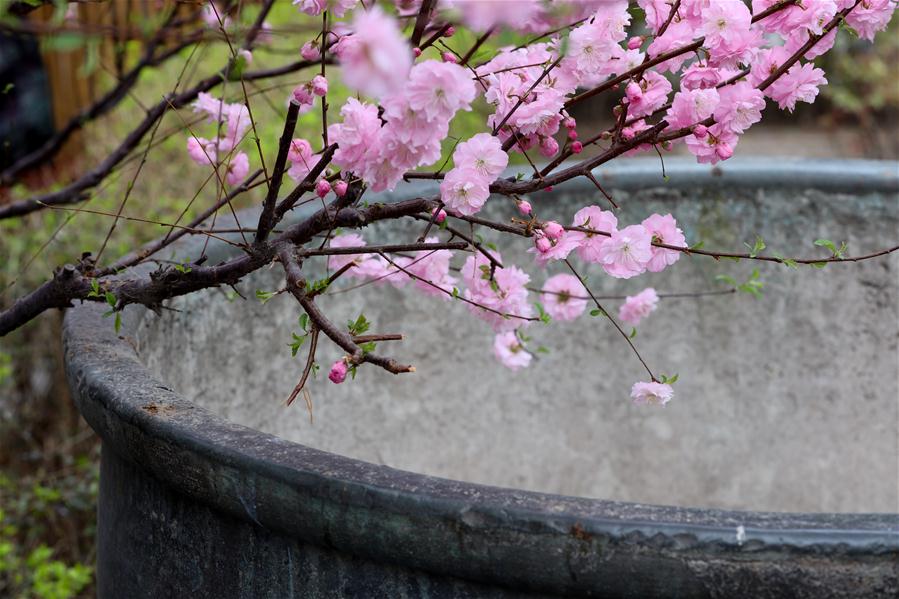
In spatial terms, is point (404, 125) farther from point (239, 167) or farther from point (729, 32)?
point (239, 167)

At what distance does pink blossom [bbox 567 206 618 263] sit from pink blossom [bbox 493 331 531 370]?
35 centimetres

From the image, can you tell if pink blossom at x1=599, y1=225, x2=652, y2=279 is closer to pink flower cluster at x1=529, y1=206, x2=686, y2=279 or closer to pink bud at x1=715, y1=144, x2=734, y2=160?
pink flower cluster at x1=529, y1=206, x2=686, y2=279

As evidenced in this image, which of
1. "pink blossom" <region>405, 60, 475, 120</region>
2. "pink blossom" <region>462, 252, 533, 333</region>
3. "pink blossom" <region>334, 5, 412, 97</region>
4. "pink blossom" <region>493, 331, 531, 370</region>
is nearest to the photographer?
"pink blossom" <region>334, 5, 412, 97</region>

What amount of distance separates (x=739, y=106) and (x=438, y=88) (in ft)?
1.31

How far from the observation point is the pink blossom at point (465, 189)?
3.64ft

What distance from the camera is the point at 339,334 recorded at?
1028 millimetres

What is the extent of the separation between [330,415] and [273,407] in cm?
12

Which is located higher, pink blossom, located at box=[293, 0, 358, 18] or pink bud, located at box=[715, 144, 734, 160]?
pink blossom, located at box=[293, 0, 358, 18]

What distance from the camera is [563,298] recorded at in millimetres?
1597

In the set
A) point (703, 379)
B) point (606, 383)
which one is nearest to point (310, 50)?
point (606, 383)

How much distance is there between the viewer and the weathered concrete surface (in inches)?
80.5

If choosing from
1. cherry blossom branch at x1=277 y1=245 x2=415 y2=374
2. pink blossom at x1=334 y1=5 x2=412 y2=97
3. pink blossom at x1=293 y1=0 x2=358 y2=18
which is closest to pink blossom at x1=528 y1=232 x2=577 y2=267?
cherry blossom branch at x1=277 y1=245 x2=415 y2=374

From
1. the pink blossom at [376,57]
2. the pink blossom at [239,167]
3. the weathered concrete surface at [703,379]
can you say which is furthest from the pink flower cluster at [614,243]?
the weathered concrete surface at [703,379]

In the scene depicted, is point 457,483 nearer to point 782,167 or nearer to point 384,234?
point 384,234
